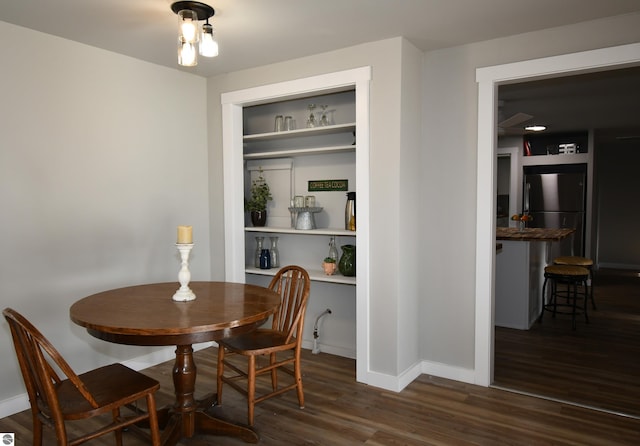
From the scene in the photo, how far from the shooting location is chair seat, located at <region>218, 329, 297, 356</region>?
8.78 feet

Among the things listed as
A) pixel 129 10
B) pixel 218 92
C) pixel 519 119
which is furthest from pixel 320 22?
pixel 519 119

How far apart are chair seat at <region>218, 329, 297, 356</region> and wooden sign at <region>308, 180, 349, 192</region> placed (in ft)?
4.54

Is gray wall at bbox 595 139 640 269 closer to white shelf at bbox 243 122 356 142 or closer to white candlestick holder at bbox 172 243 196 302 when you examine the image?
white shelf at bbox 243 122 356 142

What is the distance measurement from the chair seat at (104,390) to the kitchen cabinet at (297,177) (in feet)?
5.59

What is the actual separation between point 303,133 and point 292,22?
1.15m

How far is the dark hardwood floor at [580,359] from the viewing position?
10.3ft

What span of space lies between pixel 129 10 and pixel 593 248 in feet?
27.5

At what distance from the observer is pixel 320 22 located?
286 cm

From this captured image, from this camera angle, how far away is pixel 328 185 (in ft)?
13.0

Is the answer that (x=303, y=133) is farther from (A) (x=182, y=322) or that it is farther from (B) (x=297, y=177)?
(A) (x=182, y=322)

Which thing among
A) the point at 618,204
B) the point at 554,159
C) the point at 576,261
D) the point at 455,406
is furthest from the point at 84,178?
the point at 618,204

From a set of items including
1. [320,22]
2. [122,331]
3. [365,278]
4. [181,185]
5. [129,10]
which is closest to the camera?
[122,331]

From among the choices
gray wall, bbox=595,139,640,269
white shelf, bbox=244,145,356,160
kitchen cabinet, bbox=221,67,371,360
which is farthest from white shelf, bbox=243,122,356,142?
gray wall, bbox=595,139,640,269

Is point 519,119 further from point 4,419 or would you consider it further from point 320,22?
point 4,419
